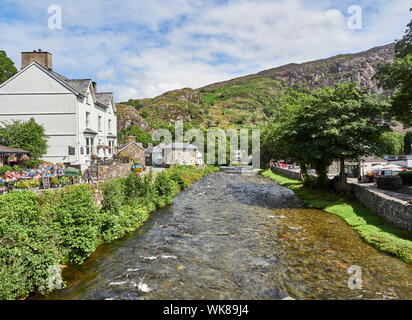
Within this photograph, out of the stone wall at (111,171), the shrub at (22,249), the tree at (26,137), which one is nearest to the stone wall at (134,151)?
the tree at (26,137)

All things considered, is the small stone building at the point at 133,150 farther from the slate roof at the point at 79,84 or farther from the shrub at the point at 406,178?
the shrub at the point at 406,178

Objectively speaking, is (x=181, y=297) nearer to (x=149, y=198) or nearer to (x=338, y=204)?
(x=149, y=198)

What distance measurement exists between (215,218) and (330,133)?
11.2 meters

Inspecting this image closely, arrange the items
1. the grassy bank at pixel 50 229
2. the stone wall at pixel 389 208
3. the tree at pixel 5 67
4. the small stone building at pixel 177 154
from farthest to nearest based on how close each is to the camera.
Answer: the small stone building at pixel 177 154 → the tree at pixel 5 67 → the stone wall at pixel 389 208 → the grassy bank at pixel 50 229

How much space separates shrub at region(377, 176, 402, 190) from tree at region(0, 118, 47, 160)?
3334 centimetres

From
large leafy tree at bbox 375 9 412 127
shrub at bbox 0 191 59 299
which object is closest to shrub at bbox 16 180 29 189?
shrub at bbox 0 191 59 299

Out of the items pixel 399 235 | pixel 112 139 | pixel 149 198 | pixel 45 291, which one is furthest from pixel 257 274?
pixel 112 139

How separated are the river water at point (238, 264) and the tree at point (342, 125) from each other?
650cm

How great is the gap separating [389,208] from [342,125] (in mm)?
8287

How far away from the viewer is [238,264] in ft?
36.2

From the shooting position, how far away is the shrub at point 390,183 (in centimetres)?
2358

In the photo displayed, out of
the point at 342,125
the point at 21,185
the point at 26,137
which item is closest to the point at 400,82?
the point at 342,125

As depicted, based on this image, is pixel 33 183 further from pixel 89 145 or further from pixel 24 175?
pixel 89 145

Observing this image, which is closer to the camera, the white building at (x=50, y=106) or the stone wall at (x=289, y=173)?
the white building at (x=50, y=106)
